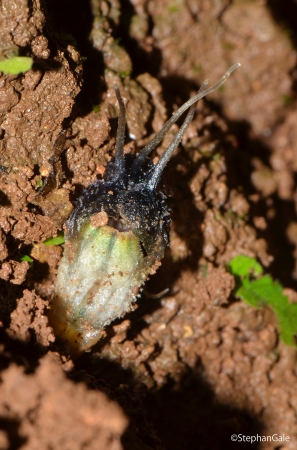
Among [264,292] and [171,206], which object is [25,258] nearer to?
[171,206]

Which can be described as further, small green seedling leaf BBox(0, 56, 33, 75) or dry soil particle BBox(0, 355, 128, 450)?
small green seedling leaf BBox(0, 56, 33, 75)

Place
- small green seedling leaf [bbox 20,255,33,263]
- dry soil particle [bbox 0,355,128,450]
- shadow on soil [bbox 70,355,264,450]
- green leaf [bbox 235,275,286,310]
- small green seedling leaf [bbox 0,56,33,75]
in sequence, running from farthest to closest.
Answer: green leaf [bbox 235,275,286,310], shadow on soil [bbox 70,355,264,450], small green seedling leaf [bbox 20,255,33,263], small green seedling leaf [bbox 0,56,33,75], dry soil particle [bbox 0,355,128,450]

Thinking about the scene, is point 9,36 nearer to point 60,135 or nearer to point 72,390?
point 60,135

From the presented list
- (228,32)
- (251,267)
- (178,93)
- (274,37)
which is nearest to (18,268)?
(251,267)

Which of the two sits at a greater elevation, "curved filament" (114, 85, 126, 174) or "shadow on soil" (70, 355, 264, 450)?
"curved filament" (114, 85, 126, 174)

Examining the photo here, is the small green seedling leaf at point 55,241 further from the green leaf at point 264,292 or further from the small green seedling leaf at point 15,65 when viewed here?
the green leaf at point 264,292

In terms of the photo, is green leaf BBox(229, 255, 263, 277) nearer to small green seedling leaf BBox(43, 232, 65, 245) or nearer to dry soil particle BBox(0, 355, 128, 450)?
small green seedling leaf BBox(43, 232, 65, 245)

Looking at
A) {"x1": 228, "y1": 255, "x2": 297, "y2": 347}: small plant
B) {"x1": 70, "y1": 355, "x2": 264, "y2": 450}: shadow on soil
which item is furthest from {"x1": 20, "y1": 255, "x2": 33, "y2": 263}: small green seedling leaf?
{"x1": 228, "y1": 255, "x2": 297, "y2": 347}: small plant
